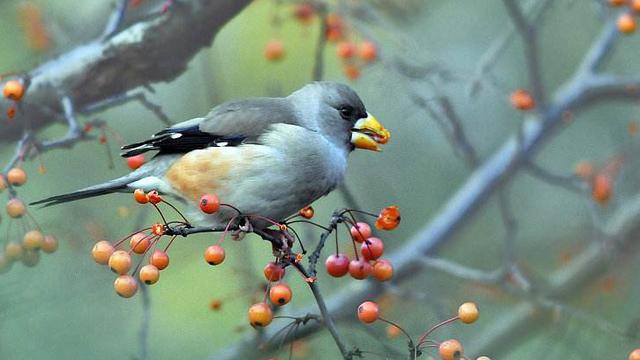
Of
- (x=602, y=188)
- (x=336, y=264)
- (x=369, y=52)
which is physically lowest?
(x=602, y=188)

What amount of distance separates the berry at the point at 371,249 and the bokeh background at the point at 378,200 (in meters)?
0.78

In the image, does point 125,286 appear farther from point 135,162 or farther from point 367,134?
point 367,134

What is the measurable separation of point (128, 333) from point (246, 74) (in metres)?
1.53

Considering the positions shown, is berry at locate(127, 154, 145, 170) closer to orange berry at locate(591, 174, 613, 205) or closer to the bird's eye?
the bird's eye

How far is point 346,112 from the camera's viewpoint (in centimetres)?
296

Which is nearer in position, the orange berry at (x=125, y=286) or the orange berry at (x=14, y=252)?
the orange berry at (x=125, y=286)

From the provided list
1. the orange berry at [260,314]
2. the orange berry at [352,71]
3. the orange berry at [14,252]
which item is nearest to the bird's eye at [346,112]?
the orange berry at [260,314]

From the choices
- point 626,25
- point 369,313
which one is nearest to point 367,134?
point 369,313

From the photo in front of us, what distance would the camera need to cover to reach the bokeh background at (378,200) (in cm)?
364

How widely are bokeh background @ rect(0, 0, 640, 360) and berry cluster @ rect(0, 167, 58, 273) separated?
64mm

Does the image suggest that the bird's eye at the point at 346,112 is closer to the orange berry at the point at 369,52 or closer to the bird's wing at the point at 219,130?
the bird's wing at the point at 219,130

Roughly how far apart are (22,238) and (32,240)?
8cm

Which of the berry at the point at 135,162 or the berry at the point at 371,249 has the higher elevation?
the berry at the point at 371,249

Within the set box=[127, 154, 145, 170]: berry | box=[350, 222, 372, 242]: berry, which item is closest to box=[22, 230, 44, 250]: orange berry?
box=[127, 154, 145, 170]: berry
